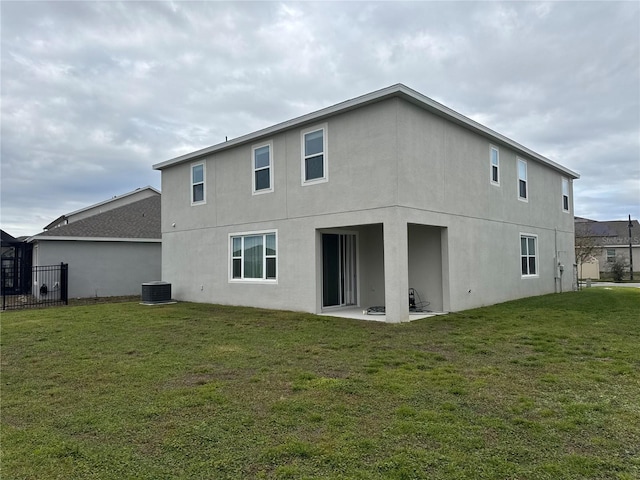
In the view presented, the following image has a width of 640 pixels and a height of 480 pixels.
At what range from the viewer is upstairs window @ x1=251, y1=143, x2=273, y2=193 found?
12898 mm

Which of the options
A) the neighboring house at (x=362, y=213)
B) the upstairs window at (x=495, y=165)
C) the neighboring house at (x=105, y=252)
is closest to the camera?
the neighboring house at (x=362, y=213)

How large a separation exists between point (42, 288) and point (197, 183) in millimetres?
9449

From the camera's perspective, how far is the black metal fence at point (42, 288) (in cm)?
1706

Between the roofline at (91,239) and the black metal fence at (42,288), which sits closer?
the black metal fence at (42,288)

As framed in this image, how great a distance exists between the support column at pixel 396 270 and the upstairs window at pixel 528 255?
7321mm

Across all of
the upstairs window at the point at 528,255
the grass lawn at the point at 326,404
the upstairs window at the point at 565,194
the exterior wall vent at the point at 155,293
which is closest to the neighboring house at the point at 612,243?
the upstairs window at the point at 565,194

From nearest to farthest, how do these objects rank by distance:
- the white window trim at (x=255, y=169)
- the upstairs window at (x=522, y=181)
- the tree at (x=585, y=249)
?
the white window trim at (x=255, y=169)
the upstairs window at (x=522, y=181)
the tree at (x=585, y=249)

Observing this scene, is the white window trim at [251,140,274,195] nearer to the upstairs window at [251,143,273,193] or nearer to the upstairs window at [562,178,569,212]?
the upstairs window at [251,143,273,193]

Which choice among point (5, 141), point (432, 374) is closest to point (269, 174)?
point (432, 374)

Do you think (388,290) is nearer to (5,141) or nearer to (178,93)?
(178,93)

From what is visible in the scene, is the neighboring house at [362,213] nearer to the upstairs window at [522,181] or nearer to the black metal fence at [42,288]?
the upstairs window at [522,181]

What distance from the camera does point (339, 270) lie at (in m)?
12.9

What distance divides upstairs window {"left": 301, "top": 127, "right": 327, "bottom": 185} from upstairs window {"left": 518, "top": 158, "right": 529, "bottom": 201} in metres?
7.84

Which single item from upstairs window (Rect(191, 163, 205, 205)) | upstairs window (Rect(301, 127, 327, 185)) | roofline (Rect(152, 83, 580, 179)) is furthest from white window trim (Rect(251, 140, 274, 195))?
upstairs window (Rect(191, 163, 205, 205))
